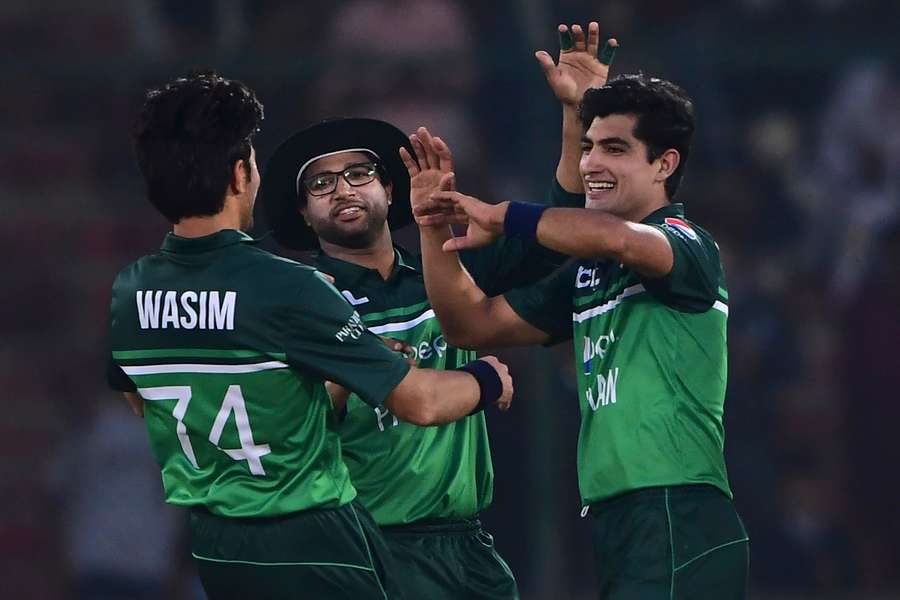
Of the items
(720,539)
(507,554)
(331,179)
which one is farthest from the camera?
(507,554)

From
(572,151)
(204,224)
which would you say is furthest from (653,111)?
(204,224)

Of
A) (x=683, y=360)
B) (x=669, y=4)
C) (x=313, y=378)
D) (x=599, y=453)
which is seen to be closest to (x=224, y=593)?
(x=313, y=378)

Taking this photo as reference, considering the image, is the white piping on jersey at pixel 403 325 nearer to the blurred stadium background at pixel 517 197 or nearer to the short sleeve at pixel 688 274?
the short sleeve at pixel 688 274

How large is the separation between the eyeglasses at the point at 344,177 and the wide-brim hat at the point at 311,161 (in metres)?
0.06

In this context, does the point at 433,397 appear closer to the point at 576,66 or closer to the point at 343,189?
the point at 343,189

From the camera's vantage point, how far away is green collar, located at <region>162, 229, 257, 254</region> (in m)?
4.10

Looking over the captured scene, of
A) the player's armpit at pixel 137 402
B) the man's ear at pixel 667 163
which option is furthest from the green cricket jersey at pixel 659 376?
the player's armpit at pixel 137 402

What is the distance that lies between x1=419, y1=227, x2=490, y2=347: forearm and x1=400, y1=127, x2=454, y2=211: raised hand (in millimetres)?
137

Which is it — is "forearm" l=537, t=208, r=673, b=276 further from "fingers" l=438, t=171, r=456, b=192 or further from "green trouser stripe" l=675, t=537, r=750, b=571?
"green trouser stripe" l=675, t=537, r=750, b=571

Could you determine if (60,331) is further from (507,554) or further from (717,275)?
(717,275)

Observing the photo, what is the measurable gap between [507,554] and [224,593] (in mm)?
4452

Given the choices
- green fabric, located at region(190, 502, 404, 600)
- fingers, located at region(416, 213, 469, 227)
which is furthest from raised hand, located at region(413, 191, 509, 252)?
green fabric, located at region(190, 502, 404, 600)

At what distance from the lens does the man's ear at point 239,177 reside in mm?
4113

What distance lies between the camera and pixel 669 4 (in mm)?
9383
